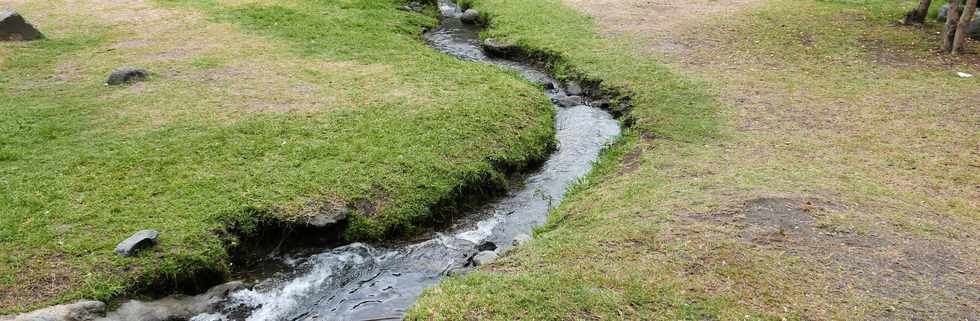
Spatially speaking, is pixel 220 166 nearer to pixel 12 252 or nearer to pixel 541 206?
pixel 12 252

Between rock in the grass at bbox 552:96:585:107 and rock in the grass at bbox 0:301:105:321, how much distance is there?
35.5 ft

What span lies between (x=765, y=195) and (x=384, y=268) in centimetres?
563

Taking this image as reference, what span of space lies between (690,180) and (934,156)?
4636 millimetres

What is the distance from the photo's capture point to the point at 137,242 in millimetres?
8938

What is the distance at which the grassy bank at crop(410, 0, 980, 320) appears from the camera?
7.96 meters

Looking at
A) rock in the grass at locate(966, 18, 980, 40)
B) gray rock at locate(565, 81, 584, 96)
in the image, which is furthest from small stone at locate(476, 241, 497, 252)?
rock in the grass at locate(966, 18, 980, 40)

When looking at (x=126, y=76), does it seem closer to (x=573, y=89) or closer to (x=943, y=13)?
(x=573, y=89)

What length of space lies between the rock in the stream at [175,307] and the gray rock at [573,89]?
10.2 meters

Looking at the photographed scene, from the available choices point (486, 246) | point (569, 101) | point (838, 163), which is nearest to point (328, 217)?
point (486, 246)

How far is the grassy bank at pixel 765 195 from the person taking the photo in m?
7.96

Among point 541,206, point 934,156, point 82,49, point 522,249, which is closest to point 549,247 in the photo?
point 522,249

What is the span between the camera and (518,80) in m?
17.3

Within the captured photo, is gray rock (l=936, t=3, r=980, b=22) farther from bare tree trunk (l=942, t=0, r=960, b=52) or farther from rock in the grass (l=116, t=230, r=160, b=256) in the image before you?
rock in the grass (l=116, t=230, r=160, b=256)

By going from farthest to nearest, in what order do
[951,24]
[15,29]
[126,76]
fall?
[951,24], [15,29], [126,76]
